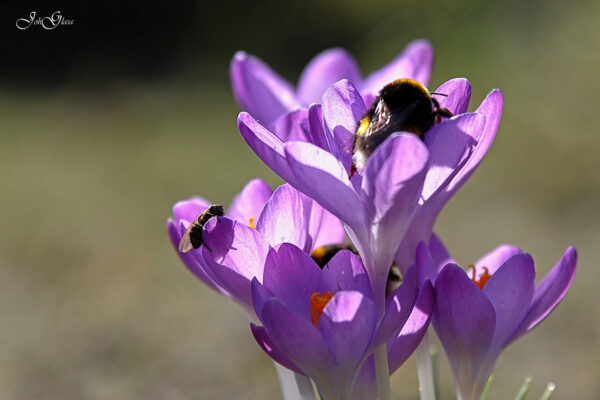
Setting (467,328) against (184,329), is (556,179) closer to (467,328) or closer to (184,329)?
(184,329)

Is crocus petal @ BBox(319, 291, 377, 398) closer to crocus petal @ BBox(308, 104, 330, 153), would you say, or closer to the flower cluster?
the flower cluster

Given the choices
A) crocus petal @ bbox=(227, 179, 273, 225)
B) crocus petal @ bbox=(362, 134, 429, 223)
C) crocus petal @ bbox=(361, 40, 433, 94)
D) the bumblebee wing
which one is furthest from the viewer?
crocus petal @ bbox=(361, 40, 433, 94)

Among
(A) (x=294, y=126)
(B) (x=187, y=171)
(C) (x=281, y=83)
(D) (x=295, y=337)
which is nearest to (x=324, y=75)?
(C) (x=281, y=83)

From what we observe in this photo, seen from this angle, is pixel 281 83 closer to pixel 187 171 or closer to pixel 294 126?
pixel 294 126

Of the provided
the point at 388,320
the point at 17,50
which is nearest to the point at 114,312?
the point at 388,320

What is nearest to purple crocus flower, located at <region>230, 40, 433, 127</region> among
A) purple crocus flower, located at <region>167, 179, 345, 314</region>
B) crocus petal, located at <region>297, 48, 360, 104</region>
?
crocus petal, located at <region>297, 48, 360, 104</region>

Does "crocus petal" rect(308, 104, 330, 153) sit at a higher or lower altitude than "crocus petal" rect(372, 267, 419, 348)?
higher
